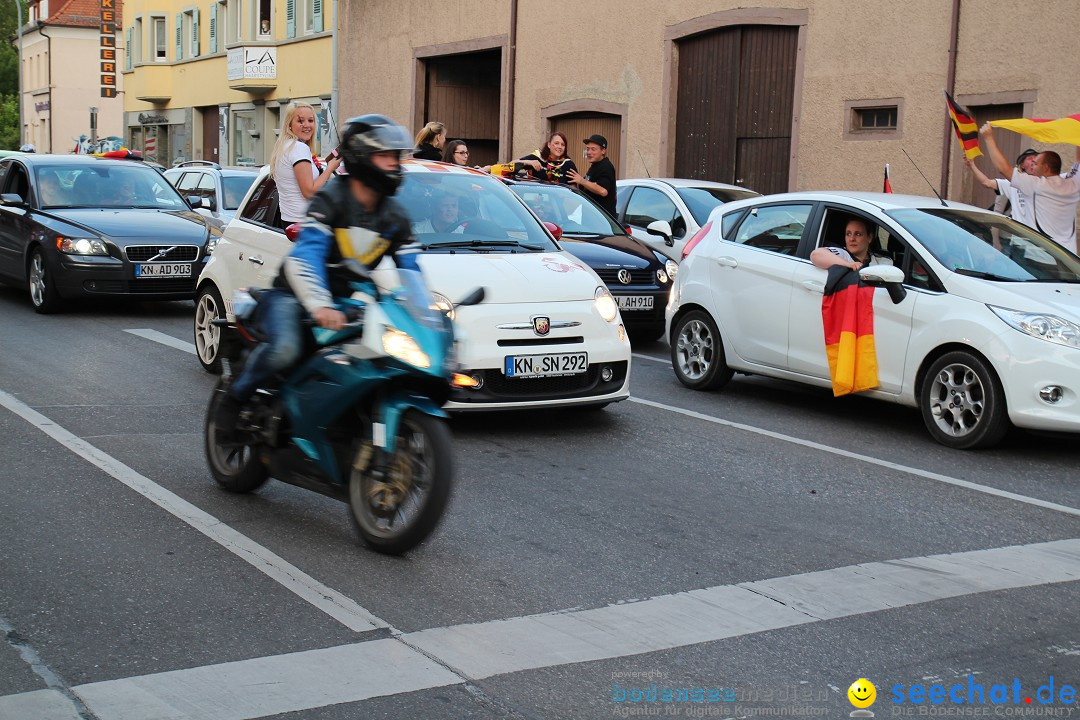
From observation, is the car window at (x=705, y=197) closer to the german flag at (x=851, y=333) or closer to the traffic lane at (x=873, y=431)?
the traffic lane at (x=873, y=431)

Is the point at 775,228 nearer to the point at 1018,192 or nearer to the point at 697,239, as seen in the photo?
the point at 697,239

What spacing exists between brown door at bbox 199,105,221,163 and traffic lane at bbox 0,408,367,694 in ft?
129

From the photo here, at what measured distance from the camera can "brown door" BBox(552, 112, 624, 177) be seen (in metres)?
24.5

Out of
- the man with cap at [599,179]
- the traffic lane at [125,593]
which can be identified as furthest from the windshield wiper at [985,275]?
the man with cap at [599,179]

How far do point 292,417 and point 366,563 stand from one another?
794mm

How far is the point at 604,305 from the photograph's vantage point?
8.53 metres

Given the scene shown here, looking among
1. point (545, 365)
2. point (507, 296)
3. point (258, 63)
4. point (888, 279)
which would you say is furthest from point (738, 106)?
point (258, 63)

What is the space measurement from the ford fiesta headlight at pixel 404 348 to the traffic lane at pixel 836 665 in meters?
1.48

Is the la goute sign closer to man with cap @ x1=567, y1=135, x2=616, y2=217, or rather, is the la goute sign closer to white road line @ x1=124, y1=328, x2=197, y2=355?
man with cap @ x1=567, y1=135, x2=616, y2=217

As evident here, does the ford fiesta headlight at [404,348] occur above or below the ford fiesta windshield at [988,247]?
below

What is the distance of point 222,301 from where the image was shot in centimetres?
1029

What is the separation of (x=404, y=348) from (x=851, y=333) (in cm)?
455

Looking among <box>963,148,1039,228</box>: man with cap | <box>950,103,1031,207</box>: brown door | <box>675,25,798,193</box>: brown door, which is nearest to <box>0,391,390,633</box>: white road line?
<box>963,148,1039,228</box>: man with cap

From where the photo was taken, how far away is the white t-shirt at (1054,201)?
41.3ft
